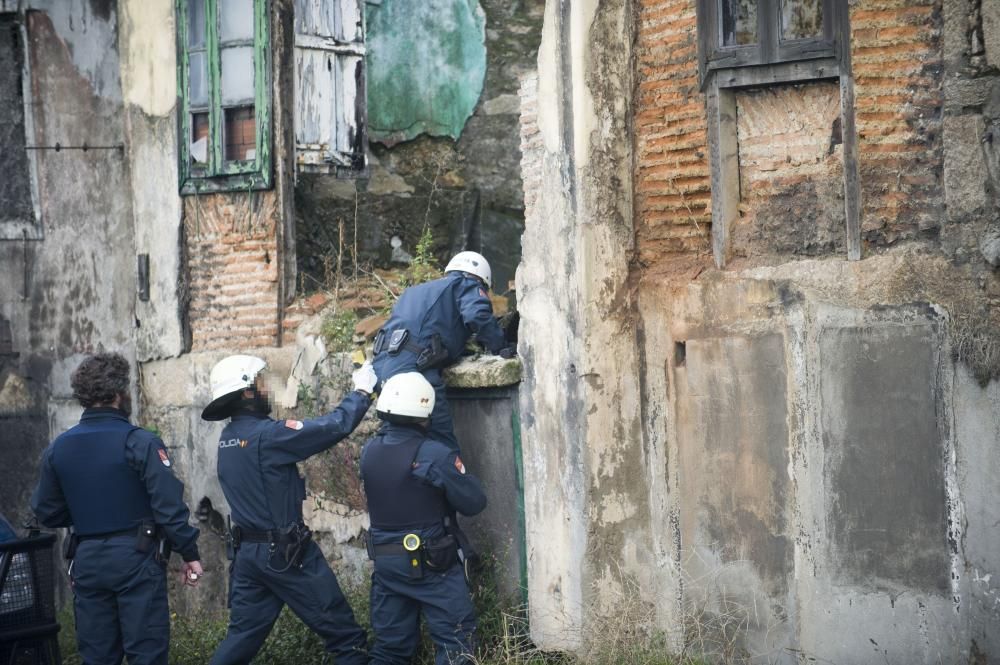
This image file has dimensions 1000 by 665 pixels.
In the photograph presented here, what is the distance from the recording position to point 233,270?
29.9 feet

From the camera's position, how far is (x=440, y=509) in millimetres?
6562

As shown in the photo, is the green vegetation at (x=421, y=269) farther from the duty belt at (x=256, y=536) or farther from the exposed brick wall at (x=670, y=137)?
the duty belt at (x=256, y=536)

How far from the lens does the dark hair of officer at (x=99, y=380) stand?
6762mm

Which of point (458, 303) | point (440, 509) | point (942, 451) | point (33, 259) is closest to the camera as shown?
point (942, 451)

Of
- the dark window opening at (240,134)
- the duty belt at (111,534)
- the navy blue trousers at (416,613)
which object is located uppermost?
the dark window opening at (240,134)

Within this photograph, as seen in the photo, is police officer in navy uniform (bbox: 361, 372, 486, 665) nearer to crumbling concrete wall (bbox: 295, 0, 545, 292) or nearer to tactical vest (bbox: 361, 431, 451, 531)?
tactical vest (bbox: 361, 431, 451, 531)

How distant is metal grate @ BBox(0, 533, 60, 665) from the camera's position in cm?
662

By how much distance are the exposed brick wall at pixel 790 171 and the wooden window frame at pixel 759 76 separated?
0.19 ft

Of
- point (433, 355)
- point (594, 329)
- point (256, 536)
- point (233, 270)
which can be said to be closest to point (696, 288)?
point (594, 329)

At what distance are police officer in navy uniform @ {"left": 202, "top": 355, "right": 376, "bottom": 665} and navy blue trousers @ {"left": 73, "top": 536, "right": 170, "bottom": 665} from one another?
379 millimetres

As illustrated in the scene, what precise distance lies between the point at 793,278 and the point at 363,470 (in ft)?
8.10

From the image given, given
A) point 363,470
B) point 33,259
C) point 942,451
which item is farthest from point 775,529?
point 33,259

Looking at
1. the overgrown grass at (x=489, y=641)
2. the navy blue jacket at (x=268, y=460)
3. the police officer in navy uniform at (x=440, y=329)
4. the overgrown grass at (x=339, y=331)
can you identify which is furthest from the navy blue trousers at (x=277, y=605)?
the overgrown grass at (x=339, y=331)

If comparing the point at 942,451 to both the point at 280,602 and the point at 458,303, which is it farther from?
the point at 280,602
